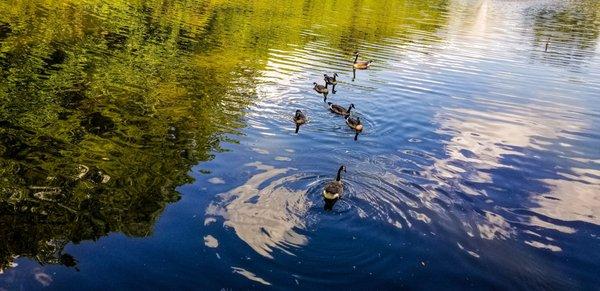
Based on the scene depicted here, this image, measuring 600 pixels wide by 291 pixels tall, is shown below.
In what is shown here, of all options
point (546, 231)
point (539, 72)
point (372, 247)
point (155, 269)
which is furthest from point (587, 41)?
point (155, 269)

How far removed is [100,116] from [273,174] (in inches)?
372

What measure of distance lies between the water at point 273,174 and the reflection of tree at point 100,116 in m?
0.09

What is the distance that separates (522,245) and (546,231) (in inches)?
63.9

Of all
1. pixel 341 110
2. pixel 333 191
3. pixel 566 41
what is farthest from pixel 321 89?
pixel 566 41

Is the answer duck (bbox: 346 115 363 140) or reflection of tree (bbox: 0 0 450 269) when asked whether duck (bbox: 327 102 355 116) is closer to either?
duck (bbox: 346 115 363 140)

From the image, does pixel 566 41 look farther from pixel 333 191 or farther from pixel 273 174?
pixel 333 191

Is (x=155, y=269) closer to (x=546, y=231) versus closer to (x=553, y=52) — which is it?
(x=546, y=231)

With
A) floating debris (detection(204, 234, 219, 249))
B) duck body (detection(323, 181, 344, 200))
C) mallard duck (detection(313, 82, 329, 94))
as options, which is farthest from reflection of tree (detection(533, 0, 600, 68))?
floating debris (detection(204, 234, 219, 249))

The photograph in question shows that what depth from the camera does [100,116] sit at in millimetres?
21859

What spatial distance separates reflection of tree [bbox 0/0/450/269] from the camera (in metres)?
14.0

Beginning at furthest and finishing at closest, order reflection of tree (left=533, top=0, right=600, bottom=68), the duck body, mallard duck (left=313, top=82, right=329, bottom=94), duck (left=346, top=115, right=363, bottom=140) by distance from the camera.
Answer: reflection of tree (left=533, top=0, right=600, bottom=68) < mallard duck (left=313, top=82, right=329, bottom=94) < duck (left=346, top=115, right=363, bottom=140) < the duck body

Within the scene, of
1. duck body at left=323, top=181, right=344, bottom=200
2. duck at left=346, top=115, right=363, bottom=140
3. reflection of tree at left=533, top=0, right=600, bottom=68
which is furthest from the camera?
reflection of tree at left=533, top=0, right=600, bottom=68

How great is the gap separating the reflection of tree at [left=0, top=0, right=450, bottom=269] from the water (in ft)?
0.30

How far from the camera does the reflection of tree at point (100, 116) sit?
14.0 m
